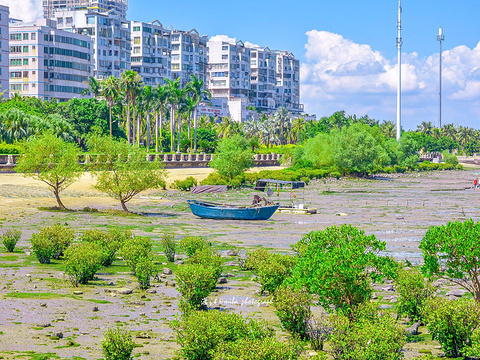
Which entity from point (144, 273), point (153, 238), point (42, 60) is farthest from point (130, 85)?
point (144, 273)

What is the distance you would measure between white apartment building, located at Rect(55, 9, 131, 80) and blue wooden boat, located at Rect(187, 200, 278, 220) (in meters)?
134

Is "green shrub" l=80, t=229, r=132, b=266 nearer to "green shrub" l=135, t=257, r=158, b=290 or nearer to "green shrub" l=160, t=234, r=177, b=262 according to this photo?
"green shrub" l=160, t=234, r=177, b=262

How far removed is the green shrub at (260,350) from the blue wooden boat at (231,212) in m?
35.8

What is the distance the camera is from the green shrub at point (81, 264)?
2394cm

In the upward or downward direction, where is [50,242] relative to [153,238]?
upward

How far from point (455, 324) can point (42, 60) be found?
463 feet

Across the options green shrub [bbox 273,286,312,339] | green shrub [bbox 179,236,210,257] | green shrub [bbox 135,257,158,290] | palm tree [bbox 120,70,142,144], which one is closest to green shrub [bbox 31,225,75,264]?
green shrub [bbox 179,236,210,257]

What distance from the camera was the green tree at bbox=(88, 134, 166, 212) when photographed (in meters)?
49.8

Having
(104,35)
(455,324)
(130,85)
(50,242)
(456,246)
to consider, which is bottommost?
(455,324)

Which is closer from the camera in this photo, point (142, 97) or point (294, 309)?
point (294, 309)

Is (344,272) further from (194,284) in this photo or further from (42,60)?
(42,60)

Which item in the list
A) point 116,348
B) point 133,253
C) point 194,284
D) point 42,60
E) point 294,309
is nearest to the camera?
point 116,348

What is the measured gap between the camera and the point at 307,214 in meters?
55.4

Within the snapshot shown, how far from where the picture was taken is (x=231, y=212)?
49812 millimetres
